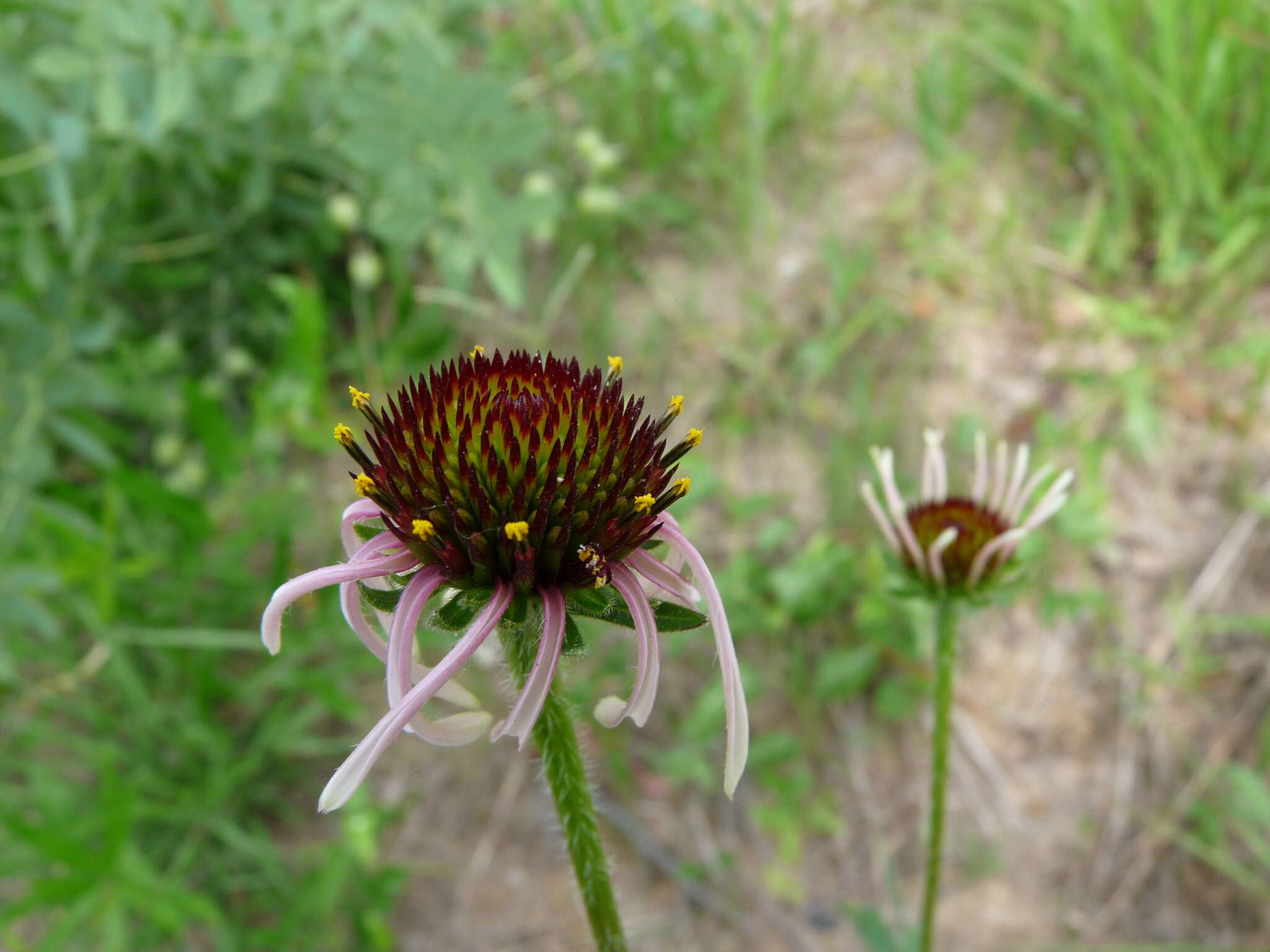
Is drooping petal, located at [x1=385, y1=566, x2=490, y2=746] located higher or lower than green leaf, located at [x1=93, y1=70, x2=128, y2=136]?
lower

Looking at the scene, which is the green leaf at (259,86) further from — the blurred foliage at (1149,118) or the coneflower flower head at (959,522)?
the blurred foliage at (1149,118)

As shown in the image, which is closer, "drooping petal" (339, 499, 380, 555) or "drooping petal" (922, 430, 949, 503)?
"drooping petal" (339, 499, 380, 555)

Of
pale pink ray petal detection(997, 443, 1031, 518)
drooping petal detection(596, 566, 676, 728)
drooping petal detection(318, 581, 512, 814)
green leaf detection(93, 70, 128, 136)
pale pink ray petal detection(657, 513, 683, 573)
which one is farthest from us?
green leaf detection(93, 70, 128, 136)

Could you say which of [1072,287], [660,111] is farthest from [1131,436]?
[660,111]

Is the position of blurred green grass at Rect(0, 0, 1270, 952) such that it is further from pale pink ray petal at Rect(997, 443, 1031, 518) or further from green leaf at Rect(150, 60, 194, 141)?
pale pink ray petal at Rect(997, 443, 1031, 518)

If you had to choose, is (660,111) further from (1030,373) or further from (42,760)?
(42,760)

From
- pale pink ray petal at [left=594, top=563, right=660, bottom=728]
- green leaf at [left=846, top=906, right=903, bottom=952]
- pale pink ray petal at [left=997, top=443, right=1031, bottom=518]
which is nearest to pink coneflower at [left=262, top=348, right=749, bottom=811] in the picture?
pale pink ray petal at [left=594, top=563, right=660, bottom=728]
